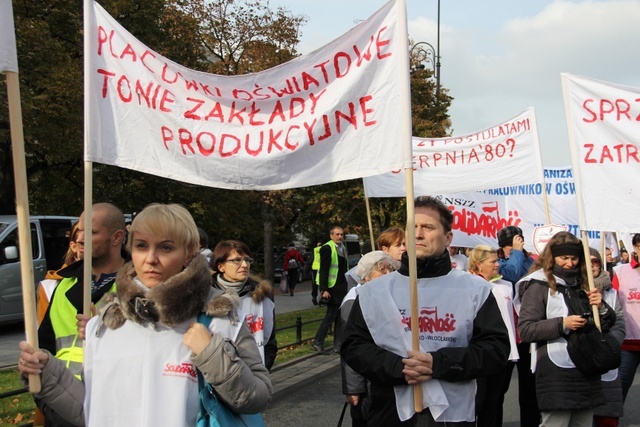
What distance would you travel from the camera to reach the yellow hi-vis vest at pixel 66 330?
348 centimetres

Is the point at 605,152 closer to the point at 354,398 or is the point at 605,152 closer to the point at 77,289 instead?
the point at 354,398

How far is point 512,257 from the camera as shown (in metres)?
8.05

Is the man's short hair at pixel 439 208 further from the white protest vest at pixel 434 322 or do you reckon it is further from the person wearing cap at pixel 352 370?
the person wearing cap at pixel 352 370

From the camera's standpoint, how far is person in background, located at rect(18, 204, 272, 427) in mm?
2664

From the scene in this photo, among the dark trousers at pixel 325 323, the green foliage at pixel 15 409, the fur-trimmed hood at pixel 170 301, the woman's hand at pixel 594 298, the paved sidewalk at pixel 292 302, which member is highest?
the fur-trimmed hood at pixel 170 301

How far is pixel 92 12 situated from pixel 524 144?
263 inches

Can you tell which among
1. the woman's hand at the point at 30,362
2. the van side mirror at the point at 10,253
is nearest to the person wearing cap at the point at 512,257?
the woman's hand at the point at 30,362

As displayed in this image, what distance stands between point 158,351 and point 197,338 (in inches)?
6.6

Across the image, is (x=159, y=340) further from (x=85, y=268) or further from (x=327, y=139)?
(x=327, y=139)

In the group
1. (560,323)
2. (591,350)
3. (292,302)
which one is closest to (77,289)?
(560,323)

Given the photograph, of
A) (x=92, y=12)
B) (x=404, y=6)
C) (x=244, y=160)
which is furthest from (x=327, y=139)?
(x=92, y=12)

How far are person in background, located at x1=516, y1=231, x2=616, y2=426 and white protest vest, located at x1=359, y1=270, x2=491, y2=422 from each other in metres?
1.80

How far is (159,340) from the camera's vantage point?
107 inches

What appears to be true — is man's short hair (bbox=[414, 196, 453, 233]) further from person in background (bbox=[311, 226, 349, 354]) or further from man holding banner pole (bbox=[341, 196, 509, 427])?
person in background (bbox=[311, 226, 349, 354])
